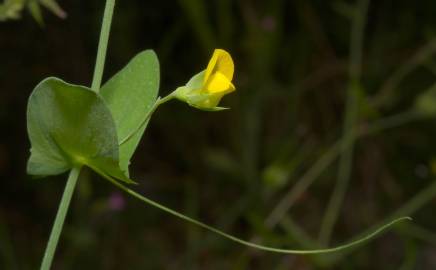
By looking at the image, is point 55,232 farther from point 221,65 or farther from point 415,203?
point 415,203

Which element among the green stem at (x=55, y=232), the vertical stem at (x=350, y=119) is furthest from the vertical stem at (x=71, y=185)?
the vertical stem at (x=350, y=119)

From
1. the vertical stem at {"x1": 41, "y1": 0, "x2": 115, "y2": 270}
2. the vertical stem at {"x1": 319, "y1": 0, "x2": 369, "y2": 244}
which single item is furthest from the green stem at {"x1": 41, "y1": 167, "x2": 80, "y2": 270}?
the vertical stem at {"x1": 319, "y1": 0, "x2": 369, "y2": 244}

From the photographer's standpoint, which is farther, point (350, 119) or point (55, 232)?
point (350, 119)

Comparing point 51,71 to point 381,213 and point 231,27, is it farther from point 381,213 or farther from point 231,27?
point 381,213

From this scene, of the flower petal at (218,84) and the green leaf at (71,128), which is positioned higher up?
the flower petal at (218,84)

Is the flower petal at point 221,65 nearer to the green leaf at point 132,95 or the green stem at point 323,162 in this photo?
the green leaf at point 132,95

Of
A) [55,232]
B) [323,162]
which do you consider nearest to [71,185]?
[55,232]
